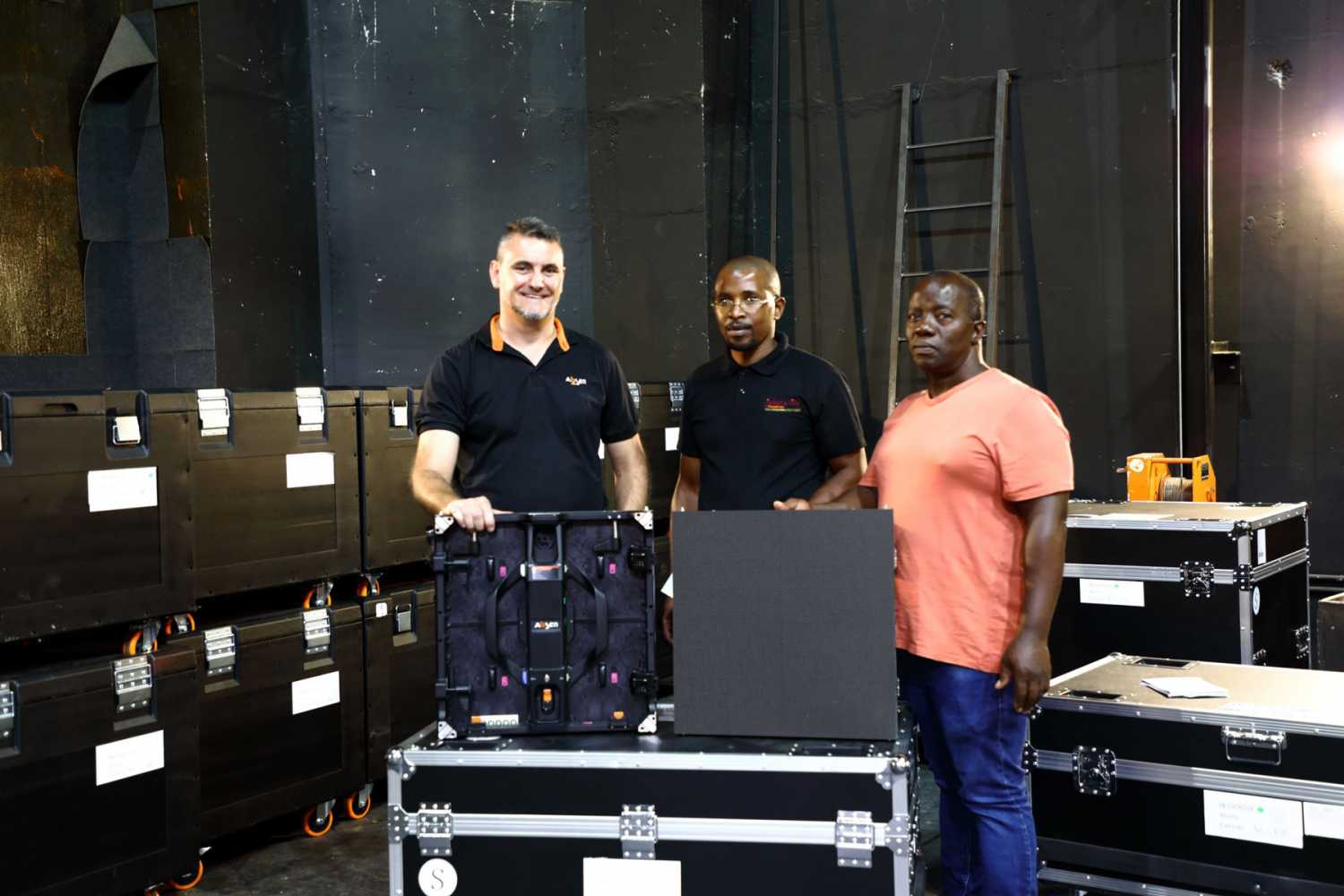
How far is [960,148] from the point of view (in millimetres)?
6043

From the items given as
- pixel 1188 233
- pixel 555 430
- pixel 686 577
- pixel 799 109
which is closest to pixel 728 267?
pixel 555 430

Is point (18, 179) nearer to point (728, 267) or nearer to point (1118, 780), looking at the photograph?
point (728, 267)

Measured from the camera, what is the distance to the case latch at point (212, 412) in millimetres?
3760

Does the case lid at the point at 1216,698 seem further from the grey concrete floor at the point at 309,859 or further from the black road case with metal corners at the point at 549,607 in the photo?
the black road case with metal corners at the point at 549,607

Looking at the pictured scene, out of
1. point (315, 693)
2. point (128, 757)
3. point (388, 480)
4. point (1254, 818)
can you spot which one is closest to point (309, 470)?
point (388, 480)

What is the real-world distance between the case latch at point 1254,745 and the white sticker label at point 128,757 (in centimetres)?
291

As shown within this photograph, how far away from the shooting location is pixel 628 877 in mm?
2270

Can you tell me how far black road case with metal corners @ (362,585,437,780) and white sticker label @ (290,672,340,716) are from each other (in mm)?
158

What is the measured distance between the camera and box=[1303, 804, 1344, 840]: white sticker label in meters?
2.77

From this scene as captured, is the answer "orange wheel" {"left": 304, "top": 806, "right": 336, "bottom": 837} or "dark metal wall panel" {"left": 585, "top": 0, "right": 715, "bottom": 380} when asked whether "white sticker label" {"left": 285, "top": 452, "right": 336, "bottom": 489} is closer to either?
"orange wheel" {"left": 304, "top": 806, "right": 336, "bottom": 837}

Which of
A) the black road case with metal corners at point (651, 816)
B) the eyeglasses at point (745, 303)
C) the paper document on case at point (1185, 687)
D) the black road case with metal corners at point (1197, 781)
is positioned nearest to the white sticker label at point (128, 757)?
the black road case with metal corners at point (651, 816)

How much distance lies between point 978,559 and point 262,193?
403 centimetres

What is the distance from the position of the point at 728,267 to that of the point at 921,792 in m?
2.33

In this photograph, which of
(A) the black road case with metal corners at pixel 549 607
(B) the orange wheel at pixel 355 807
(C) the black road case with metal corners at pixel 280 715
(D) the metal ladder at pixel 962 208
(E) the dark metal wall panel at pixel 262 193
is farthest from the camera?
(D) the metal ladder at pixel 962 208
